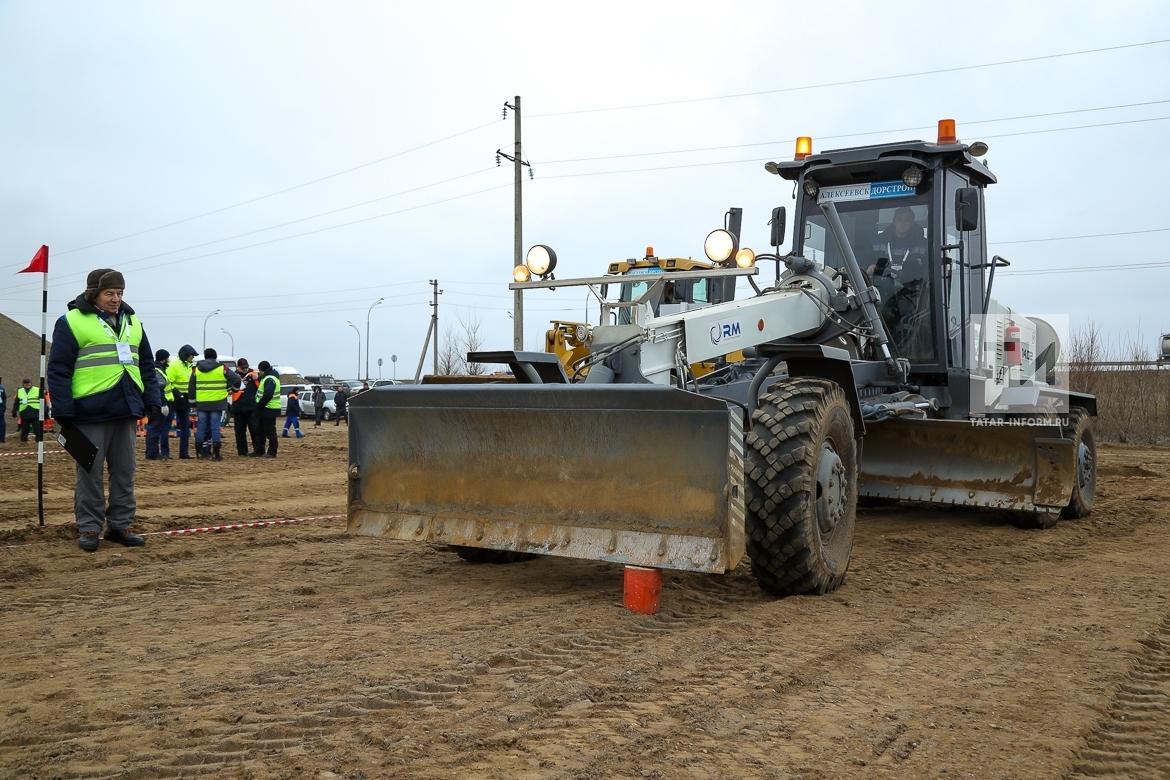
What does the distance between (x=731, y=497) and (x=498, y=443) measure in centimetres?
139

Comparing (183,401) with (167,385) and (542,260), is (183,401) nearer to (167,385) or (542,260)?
(167,385)

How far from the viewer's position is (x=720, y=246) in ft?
17.8

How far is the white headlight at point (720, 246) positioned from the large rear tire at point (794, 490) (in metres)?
0.84

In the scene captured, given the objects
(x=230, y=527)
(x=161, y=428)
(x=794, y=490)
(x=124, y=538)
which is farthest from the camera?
(x=161, y=428)

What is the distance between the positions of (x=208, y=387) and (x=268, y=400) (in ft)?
3.15

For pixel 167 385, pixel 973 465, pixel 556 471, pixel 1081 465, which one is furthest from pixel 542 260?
pixel 167 385

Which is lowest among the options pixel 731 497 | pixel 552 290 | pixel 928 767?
pixel 928 767

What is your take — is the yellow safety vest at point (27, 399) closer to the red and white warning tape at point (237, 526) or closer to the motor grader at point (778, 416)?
the red and white warning tape at point (237, 526)

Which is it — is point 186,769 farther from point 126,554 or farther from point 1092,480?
point 1092,480

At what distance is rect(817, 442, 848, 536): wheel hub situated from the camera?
492cm

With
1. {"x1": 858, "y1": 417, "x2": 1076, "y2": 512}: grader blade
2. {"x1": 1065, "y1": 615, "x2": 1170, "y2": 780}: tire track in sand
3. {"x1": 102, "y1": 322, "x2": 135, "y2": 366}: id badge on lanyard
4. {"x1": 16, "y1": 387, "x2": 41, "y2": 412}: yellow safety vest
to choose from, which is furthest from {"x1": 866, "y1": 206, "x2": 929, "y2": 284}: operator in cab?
{"x1": 16, "y1": 387, "x2": 41, "y2": 412}: yellow safety vest

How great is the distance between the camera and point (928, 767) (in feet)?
9.21

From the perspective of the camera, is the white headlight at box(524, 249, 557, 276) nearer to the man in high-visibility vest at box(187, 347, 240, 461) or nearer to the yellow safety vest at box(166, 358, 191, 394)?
the man in high-visibility vest at box(187, 347, 240, 461)

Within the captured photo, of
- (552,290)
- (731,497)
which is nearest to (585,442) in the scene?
(731,497)
